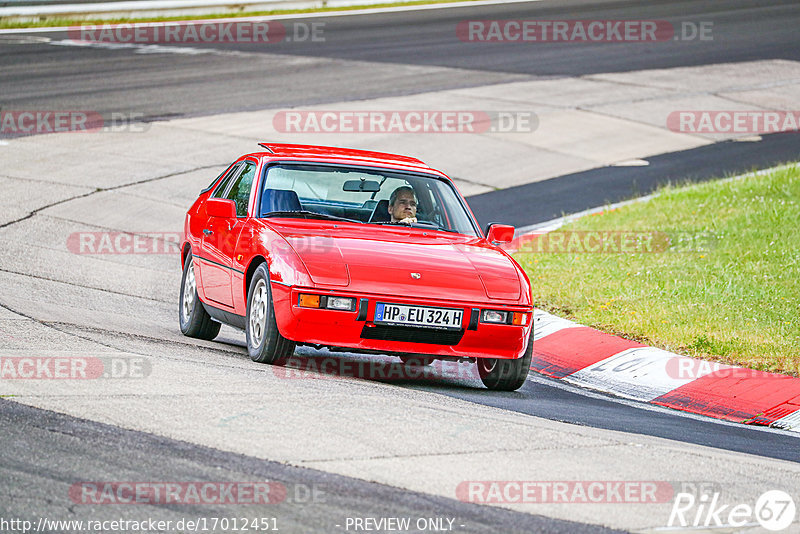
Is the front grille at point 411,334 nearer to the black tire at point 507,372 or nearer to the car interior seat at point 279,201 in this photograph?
the black tire at point 507,372

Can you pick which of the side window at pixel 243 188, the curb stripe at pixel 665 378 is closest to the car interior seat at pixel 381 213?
the side window at pixel 243 188

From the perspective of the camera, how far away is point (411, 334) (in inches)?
299

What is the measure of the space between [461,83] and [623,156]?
557 centimetres

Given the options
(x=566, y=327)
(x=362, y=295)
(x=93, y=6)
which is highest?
(x=93, y=6)

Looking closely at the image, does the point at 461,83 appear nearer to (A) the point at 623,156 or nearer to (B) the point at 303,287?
(A) the point at 623,156

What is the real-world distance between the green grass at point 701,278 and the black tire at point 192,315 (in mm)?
3124

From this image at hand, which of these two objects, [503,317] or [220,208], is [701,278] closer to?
[503,317]

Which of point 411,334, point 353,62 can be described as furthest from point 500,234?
point 353,62

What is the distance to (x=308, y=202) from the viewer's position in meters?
9.06

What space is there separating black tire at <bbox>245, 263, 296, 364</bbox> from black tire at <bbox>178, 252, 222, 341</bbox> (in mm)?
1344

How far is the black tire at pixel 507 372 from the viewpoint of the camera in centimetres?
812

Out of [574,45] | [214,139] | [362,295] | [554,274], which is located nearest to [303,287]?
[362,295]

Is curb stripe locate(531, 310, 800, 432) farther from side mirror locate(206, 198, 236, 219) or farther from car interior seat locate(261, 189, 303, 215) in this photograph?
side mirror locate(206, 198, 236, 219)

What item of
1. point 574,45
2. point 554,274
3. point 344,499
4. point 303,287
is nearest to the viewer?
point 344,499
